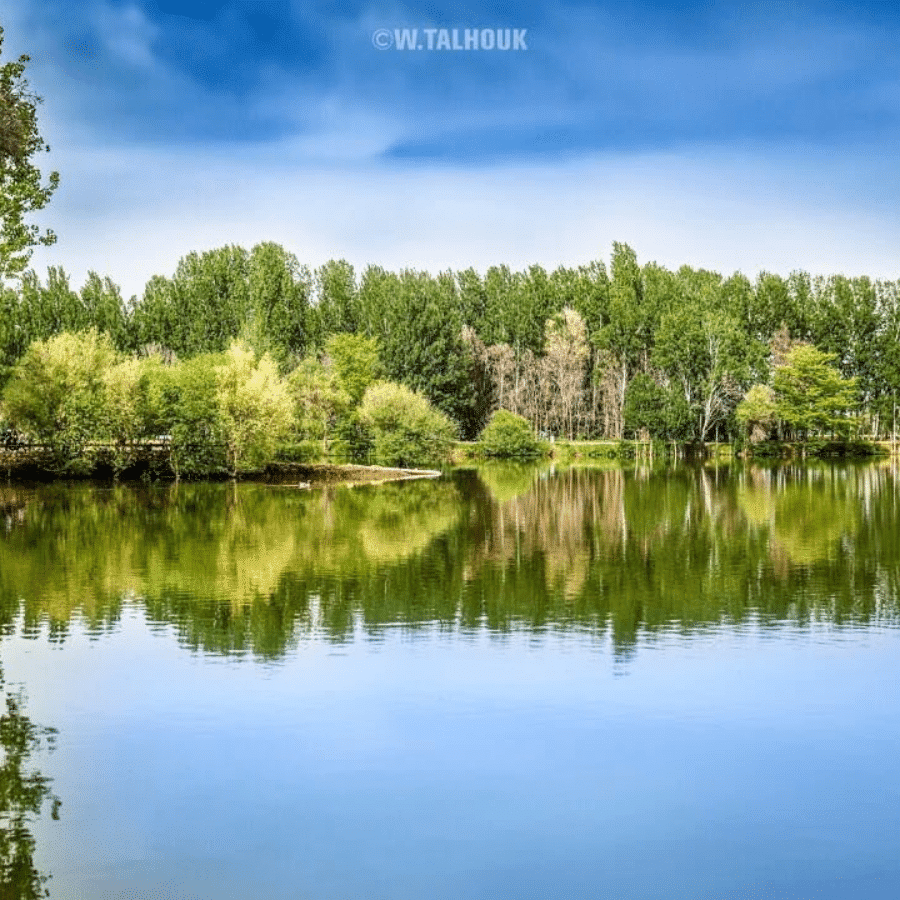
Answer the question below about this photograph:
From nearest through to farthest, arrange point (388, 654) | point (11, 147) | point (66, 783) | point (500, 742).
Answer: point (66, 783) → point (500, 742) → point (388, 654) → point (11, 147)

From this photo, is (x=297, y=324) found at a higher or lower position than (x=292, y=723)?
higher

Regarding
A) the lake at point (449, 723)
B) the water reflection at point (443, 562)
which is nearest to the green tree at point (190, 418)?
the water reflection at point (443, 562)

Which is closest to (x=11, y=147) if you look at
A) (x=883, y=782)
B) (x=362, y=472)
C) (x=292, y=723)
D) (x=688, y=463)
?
(x=292, y=723)

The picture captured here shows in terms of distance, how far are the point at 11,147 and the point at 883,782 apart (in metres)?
24.0

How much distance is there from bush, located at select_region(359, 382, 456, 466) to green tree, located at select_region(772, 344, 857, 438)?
27.1 metres

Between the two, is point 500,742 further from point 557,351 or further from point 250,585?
point 557,351

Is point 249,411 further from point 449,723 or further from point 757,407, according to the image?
point 449,723

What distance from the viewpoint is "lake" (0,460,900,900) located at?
Result: 9055 mm

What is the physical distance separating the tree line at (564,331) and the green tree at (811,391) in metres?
0.26

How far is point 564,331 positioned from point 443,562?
202 ft

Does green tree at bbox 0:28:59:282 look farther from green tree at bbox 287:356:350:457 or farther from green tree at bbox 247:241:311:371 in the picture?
green tree at bbox 247:241:311:371

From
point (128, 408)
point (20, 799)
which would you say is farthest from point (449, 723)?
point (128, 408)

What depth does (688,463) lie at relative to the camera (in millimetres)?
72688

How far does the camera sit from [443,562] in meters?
24.9
